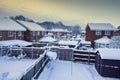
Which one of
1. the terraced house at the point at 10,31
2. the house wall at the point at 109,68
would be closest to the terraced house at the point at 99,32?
the terraced house at the point at 10,31

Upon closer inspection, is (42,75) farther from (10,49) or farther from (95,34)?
(95,34)

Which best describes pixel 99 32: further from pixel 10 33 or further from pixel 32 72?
pixel 32 72

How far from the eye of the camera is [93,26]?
132 feet

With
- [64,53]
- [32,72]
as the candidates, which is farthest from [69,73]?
[64,53]

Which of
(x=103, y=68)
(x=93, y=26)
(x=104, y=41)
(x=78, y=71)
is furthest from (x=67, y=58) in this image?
(x=93, y=26)

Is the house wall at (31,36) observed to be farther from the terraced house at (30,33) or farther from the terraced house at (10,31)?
the terraced house at (10,31)

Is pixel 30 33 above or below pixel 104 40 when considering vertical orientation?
above

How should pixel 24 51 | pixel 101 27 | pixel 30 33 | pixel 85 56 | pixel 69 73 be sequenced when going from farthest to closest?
pixel 30 33 → pixel 101 27 → pixel 24 51 → pixel 85 56 → pixel 69 73

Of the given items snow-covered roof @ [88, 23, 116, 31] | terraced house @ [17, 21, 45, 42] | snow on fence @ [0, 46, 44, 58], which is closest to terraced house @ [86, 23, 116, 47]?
snow-covered roof @ [88, 23, 116, 31]

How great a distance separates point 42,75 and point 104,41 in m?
25.2

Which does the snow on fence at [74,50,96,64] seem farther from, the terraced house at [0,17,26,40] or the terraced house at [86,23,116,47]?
the terraced house at [86,23,116,47]

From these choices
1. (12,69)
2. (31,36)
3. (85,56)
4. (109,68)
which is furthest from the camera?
(31,36)

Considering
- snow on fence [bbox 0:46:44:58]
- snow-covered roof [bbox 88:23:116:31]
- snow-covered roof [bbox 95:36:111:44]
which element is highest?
snow-covered roof [bbox 88:23:116:31]

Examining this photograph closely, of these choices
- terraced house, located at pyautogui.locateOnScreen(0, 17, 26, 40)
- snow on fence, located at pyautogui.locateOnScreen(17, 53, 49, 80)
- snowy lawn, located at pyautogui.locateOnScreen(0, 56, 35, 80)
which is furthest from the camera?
terraced house, located at pyautogui.locateOnScreen(0, 17, 26, 40)
